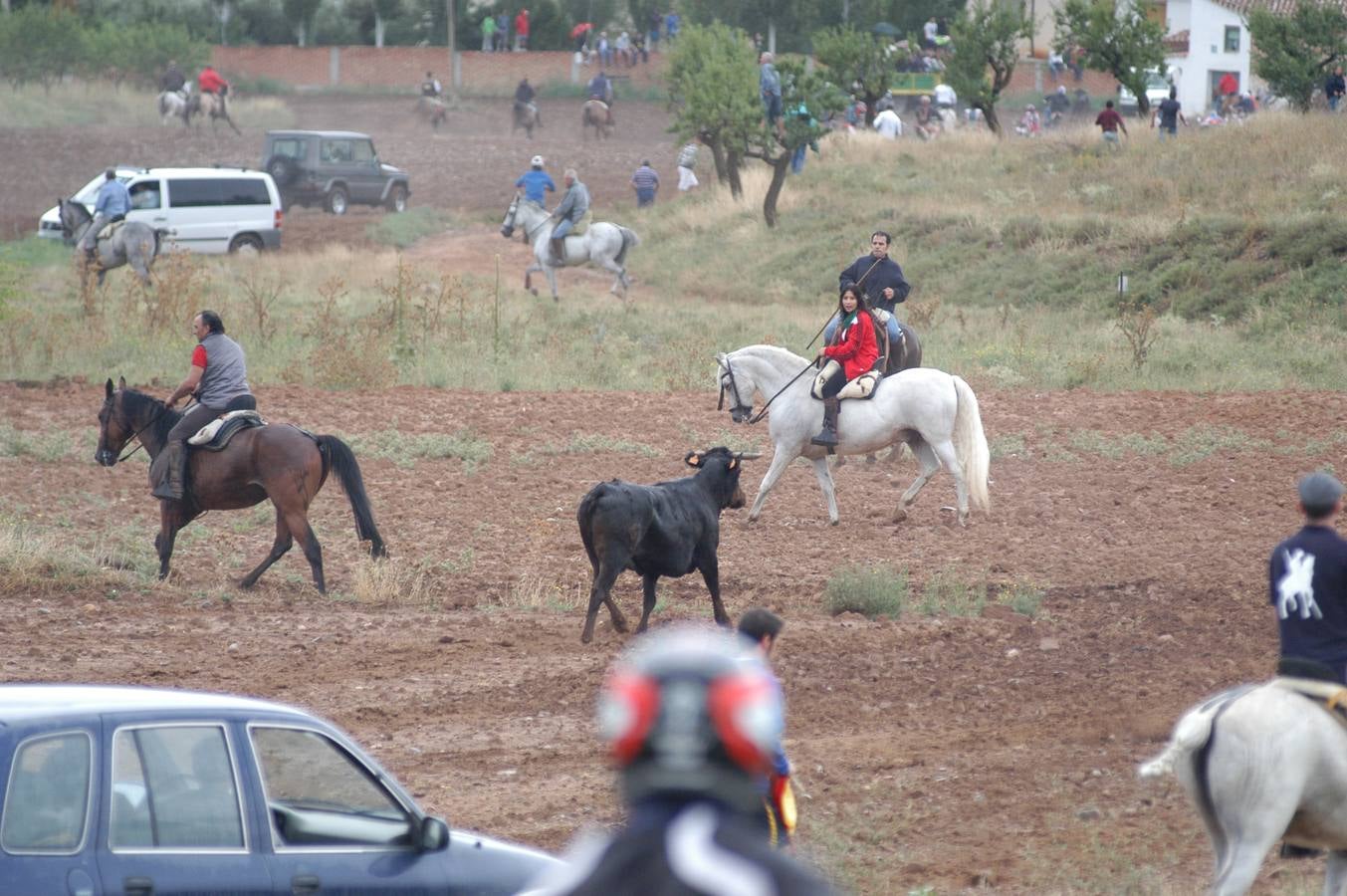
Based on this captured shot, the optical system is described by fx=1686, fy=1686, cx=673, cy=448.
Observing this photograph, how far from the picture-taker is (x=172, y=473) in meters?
12.4

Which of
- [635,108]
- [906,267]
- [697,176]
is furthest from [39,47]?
[906,267]

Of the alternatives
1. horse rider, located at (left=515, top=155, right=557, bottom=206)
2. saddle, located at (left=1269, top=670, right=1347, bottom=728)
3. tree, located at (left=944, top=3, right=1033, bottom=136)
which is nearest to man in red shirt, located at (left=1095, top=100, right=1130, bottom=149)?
tree, located at (left=944, top=3, right=1033, bottom=136)

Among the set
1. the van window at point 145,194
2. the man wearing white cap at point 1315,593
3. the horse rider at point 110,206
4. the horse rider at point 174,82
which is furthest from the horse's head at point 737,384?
the horse rider at point 174,82

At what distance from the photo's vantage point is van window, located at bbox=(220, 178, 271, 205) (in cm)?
3428

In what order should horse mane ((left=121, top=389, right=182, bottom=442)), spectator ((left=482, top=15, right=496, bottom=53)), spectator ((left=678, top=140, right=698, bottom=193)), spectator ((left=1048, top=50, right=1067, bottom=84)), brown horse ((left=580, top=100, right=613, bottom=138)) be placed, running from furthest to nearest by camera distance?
1. spectator ((left=482, top=15, right=496, bottom=53))
2. spectator ((left=1048, top=50, right=1067, bottom=84))
3. brown horse ((left=580, top=100, right=613, bottom=138))
4. spectator ((left=678, top=140, right=698, bottom=193))
5. horse mane ((left=121, top=389, right=182, bottom=442))

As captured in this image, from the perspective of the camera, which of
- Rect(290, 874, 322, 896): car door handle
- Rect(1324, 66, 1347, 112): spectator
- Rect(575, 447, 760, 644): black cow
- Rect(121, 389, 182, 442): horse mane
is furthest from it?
Rect(1324, 66, 1347, 112): spectator

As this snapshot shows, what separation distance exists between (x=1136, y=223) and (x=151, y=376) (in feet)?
60.3

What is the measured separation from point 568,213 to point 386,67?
126ft

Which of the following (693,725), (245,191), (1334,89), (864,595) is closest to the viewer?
(693,725)

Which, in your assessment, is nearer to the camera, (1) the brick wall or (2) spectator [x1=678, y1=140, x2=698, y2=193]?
(2) spectator [x1=678, y1=140, x2=698, y2=193]

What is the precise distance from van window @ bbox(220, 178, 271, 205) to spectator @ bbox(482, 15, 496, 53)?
33.6 m

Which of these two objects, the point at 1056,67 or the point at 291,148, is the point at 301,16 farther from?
the point at 1056,67

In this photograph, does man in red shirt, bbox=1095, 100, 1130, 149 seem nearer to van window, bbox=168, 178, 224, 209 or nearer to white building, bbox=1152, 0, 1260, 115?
van window, bbox=168, 178, 224, 209

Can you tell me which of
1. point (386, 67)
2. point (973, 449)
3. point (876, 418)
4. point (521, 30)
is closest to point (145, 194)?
point (876, 418)
